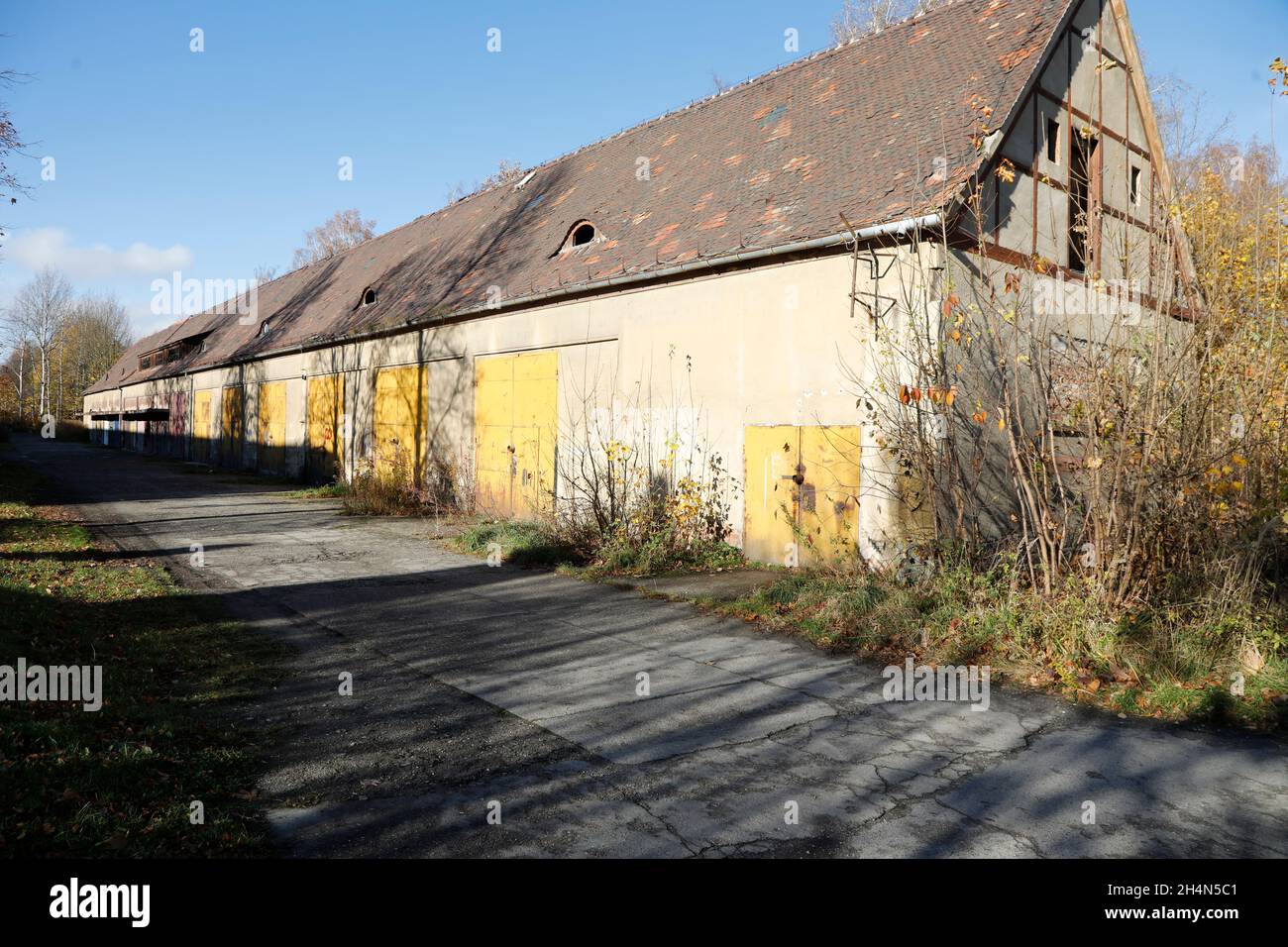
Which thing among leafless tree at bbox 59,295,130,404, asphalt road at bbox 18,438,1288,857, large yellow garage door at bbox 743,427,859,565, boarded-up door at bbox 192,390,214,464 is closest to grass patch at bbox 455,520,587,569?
large yellow garage door at bbox 743,427,859,565

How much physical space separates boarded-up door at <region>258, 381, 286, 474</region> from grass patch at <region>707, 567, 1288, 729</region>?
21.4 m

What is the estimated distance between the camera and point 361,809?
3.73 metres

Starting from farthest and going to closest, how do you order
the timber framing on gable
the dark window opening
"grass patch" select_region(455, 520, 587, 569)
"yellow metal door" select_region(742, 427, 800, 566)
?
the dark window opening → "grass patch" select_region(455, 520, 587, 569) → "yellow metal door" select_region(742, 427, 800, 566) → the timber framing on gable

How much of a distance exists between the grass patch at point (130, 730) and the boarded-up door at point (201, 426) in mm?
26163

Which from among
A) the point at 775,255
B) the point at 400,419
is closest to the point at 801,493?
the point at 775,255

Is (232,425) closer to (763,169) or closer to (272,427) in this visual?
(272,427)

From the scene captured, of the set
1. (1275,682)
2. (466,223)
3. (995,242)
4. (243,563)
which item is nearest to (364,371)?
(466,223)

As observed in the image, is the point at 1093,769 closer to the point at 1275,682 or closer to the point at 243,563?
the point at 1275,682

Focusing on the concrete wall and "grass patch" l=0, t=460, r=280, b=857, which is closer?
"grass patch" l=0, t=460, r=280, b=857

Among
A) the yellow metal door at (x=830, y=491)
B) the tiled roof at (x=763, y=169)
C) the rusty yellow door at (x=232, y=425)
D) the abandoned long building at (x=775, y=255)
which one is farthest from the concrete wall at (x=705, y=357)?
the rusty yellow door at (x=232, y=425)

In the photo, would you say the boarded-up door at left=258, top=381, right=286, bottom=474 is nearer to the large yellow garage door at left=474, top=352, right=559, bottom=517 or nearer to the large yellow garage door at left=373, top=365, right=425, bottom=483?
the large yellow garage door at left=373, top=365, right=425, bottom=483

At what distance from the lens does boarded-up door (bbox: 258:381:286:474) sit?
81.3 ft

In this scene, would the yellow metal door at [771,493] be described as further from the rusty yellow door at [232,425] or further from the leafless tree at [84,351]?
the leafless tree at [84,351]

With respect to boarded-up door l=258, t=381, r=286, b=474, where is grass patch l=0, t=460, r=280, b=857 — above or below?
below
